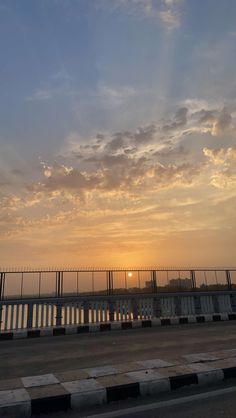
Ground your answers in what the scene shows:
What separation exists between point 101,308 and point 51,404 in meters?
9.35

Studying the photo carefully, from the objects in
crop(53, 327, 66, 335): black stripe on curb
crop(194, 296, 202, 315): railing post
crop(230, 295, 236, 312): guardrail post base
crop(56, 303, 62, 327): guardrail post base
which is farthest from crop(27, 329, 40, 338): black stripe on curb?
crop(230, 295, 236, 312): guardrail post base

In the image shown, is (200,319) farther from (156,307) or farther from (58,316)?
(58,316)

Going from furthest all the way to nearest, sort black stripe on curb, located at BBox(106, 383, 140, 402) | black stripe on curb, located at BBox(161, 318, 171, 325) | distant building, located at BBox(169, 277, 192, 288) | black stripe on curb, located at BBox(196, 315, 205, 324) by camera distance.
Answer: distant building, located at BBox(169, 277, 192, 288)
black stripe on curb, located at BBox(196, 315, 205, 324)
black stripe on curb, located at BBox(161, 318, 171, 325)
black stripe on curb, located at BBox(106, 383, 140, 402)

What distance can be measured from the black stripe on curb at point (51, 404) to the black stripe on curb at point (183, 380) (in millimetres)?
1633

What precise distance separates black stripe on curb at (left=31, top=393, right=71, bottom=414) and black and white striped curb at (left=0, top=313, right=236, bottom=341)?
694cm

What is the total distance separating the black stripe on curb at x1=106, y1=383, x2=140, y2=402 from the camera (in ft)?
15.7

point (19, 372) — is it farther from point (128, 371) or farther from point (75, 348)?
point (75, 348)

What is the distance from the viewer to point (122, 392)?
488cm

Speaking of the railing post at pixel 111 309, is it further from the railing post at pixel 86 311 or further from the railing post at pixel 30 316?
the railing post at pixel 30 316

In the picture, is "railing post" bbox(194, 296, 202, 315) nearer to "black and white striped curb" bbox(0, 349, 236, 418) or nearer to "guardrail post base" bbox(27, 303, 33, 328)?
"guardrail post base" bbox(27, 303, 33, 328)

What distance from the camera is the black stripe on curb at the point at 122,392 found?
15.7ft

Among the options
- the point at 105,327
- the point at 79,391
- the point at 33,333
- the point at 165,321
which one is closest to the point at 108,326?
the point at 105,327

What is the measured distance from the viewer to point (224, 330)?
1148cm

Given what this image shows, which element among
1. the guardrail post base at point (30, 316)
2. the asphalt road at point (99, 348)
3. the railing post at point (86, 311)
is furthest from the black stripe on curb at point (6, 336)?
the railing post at point (86, 311)
